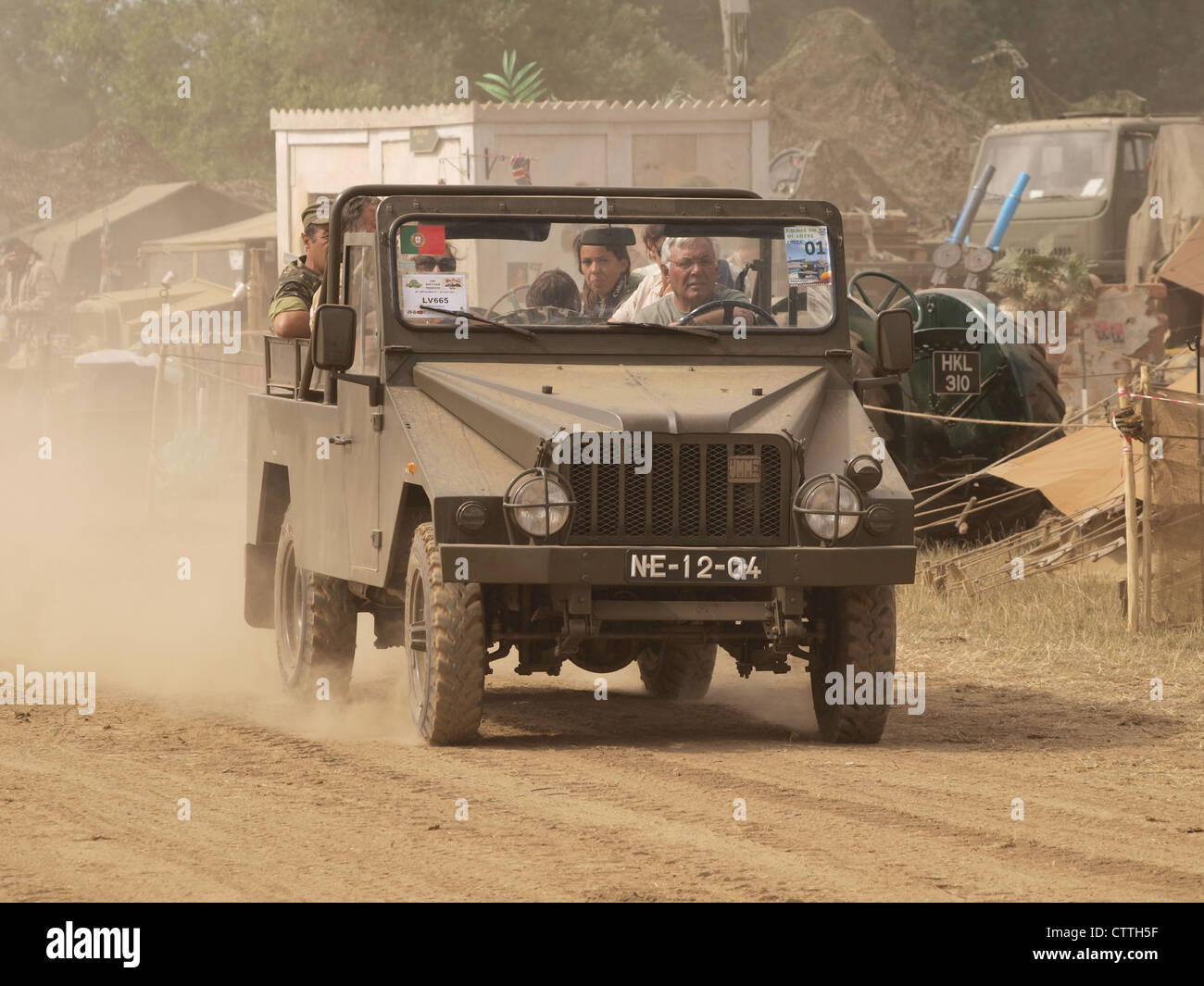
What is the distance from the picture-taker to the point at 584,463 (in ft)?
26.4

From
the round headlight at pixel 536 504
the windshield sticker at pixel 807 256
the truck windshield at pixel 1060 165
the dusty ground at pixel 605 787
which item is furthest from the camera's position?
the truck windshield at pixel 1060 165

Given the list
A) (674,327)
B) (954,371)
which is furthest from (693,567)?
(954,371)

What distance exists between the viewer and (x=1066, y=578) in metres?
13.2

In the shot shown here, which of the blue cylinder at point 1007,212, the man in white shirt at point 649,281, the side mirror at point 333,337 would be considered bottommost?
the side mirror at point 333,337

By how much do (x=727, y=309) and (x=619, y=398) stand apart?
1.12 metres

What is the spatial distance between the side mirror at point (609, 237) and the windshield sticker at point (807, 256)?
2.27ft

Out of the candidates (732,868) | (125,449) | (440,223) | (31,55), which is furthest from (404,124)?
(31,55)

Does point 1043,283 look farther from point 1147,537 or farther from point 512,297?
point 512,297

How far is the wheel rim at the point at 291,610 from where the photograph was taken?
33.9 feet

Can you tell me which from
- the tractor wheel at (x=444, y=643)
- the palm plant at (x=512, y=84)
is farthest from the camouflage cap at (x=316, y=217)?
the palm plant at (x=512, y=84)

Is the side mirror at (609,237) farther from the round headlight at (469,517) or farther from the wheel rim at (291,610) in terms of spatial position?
the wheel rim at (291,610)

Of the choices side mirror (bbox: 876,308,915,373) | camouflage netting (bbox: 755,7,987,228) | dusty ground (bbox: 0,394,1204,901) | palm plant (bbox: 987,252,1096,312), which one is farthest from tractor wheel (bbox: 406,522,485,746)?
camouflage netting (bbox: 755,7,987,228)
